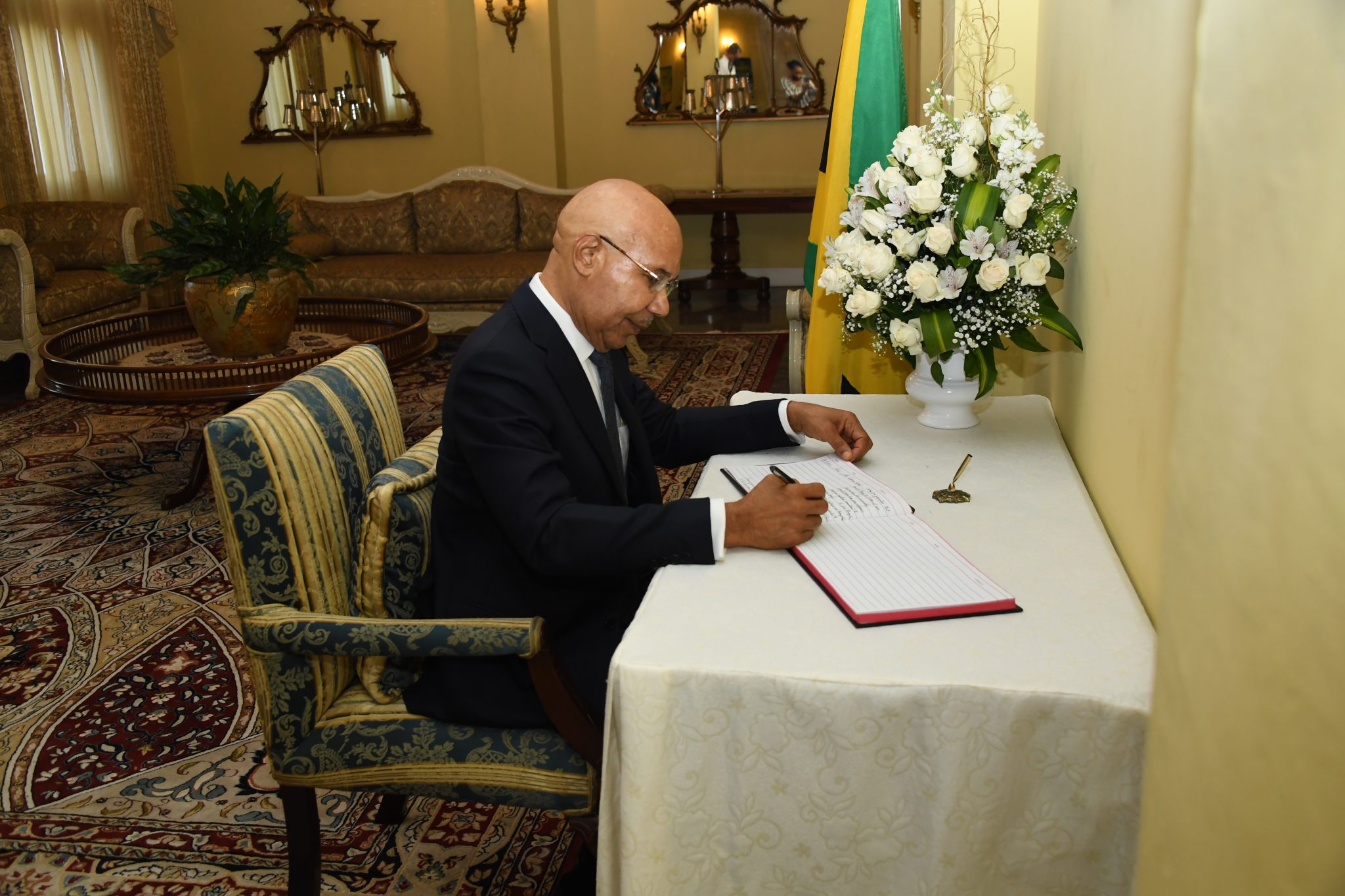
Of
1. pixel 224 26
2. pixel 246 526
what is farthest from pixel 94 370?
pixel 224 26

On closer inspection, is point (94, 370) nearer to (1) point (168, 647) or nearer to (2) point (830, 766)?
(1) point (168, 647)

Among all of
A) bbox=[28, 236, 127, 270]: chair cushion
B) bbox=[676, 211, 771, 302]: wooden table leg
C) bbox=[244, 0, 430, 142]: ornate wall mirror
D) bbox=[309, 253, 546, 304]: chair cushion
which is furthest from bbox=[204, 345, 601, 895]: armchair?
bbox=[244, 0, 430, 142]: ornate wall mirror

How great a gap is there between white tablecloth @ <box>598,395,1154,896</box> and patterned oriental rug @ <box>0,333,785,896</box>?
0.92 meters

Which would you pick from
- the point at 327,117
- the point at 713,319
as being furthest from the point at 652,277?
the point at 327,117

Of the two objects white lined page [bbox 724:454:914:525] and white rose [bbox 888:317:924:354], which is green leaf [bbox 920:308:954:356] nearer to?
white rose [bbox 888:317:924:354]

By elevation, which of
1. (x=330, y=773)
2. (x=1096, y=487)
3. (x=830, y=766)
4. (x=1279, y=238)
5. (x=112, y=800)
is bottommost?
(x=112, y=800)

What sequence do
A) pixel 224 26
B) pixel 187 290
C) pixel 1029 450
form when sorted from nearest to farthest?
1. pixel 1029 450
2. pixel 187 290
3. pixel 224 26

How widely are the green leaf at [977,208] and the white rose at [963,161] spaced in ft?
0.11

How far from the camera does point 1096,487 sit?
172 centimetres

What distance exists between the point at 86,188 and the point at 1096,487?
29.4ft

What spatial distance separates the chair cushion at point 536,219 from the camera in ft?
23.8

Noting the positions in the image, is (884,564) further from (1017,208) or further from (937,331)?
(1017,208)

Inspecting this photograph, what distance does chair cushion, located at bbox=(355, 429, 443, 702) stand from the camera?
166cm

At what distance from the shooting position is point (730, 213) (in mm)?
8383
